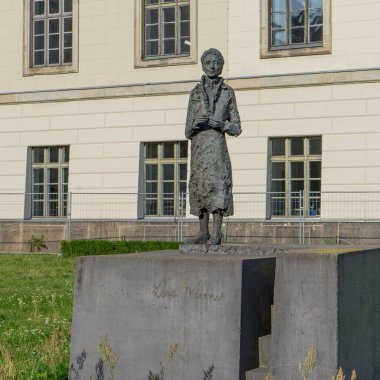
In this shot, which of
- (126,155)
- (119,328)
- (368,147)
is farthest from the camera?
(126,155)

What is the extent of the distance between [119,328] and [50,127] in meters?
20.4

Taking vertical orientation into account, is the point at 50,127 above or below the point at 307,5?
below

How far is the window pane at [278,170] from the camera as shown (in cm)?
2534

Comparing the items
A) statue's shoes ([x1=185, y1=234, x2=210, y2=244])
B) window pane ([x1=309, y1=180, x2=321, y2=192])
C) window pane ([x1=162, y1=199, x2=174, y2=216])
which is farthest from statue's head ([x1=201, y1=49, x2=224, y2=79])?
window pane ([x1=162, y1=199, x2=174, y2=216])

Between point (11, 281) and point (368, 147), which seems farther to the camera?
point (368, 147)

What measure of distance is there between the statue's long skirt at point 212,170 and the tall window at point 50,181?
18.9 m

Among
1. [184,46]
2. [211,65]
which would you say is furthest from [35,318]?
[184,46]

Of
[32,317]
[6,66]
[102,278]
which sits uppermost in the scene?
[6,66]

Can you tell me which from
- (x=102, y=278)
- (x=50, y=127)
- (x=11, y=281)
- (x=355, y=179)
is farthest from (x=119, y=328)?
(x=50, y=127)

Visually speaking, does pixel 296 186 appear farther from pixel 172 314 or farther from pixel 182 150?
pixel 172 314

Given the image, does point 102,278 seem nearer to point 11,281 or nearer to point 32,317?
point 32,317

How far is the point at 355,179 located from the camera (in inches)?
947

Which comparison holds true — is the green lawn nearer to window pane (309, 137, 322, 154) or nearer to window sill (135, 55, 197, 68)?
window sill (135, 55, 197, 68)

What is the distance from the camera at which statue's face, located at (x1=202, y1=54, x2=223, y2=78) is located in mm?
9508
